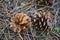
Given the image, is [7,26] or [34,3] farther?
[34,3]

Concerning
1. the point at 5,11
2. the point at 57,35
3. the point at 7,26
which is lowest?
the point at 57,35

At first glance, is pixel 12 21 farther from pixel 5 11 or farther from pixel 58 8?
pixel 58 8

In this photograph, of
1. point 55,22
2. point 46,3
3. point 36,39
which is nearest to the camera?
point 36,39

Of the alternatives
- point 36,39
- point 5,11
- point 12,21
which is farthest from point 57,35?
point 5,11

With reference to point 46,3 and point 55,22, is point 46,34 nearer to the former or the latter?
point 55,22

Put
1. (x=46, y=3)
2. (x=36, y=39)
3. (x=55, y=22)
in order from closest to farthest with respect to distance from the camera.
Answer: (x=36, y=39)
(x=55, y=22)
(x=46, y=3)

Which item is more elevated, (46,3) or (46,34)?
(46,3)
